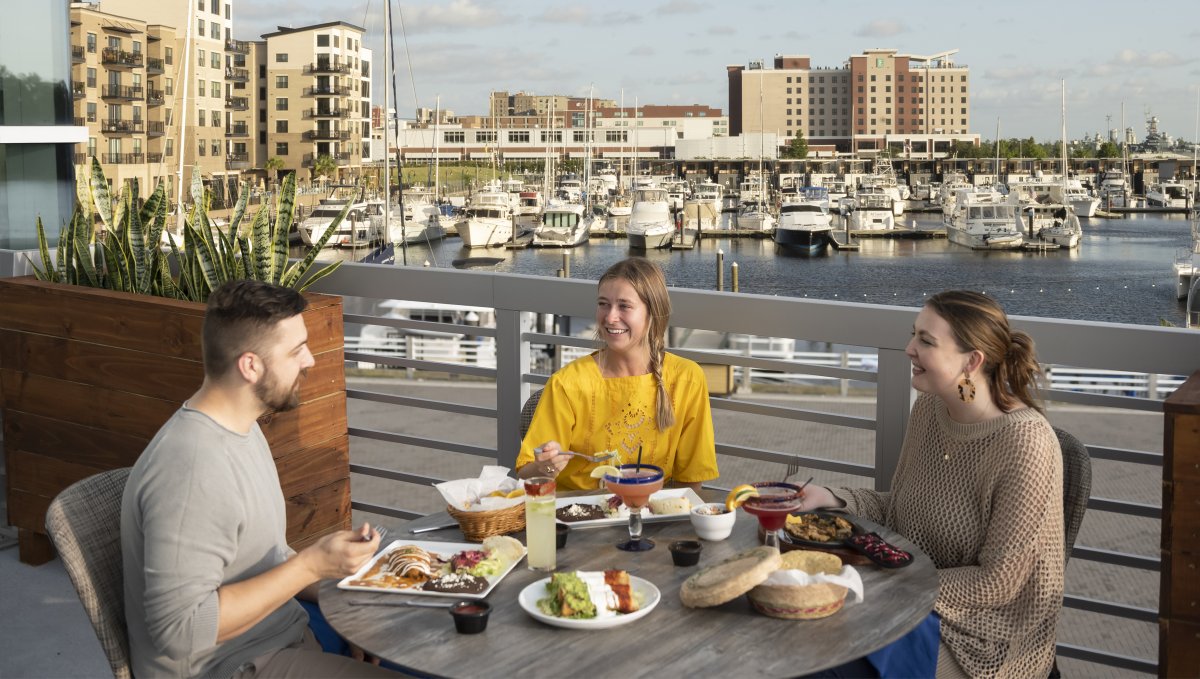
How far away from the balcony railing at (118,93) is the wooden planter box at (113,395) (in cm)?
5998

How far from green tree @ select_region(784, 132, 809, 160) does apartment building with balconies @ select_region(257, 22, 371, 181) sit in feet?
181

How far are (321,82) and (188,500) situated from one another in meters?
86.8

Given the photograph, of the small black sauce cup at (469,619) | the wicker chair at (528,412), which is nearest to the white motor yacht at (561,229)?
the wicker chair at (528,412)

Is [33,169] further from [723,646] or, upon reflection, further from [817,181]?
[817,181]

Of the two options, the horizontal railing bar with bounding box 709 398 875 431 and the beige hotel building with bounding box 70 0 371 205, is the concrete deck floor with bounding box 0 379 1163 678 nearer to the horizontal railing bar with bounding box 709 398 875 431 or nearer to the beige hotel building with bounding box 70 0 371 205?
the horizontal railing bar with bounding box 709 398 875 431

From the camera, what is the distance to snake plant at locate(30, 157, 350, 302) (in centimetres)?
429

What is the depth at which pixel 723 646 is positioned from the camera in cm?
204

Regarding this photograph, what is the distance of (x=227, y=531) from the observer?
215cm

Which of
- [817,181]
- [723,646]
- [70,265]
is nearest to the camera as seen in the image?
[723,646]

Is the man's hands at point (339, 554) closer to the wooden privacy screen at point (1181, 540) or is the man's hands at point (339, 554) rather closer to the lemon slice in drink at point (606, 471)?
the lemon slice in drink at point (606, 471)

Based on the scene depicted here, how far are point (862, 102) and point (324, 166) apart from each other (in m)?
70.7

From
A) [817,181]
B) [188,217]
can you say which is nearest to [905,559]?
[188,217]

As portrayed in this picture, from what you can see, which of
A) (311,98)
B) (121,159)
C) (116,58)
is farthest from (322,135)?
(116,58)

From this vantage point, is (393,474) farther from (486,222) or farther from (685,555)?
(486,222)
